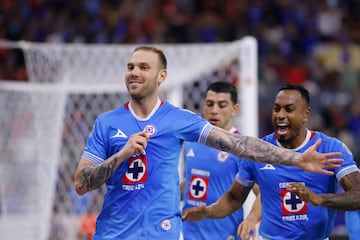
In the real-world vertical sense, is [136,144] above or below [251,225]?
above

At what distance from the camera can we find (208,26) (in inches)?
701

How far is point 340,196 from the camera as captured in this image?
566cm

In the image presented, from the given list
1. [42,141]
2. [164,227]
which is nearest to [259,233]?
[164,227]

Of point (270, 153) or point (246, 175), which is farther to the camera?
point (246, 175)

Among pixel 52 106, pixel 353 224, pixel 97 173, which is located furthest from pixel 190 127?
pixel 52 106

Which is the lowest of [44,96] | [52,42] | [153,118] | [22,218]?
[22,218]

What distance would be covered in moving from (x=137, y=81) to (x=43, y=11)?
12.7 meters

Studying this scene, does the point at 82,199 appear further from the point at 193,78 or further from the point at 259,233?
the point at 259,233

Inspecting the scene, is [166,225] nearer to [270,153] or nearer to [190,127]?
[190,127]

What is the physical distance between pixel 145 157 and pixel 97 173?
39 cm

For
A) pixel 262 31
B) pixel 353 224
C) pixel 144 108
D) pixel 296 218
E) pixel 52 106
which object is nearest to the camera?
pixel 144 108

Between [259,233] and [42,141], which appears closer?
[259,233]

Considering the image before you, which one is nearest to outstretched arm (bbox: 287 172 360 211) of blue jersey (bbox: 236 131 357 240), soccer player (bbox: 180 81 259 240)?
blue jersey (bbox: 236 131 357 240)

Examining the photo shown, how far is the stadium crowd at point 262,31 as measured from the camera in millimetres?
16188
